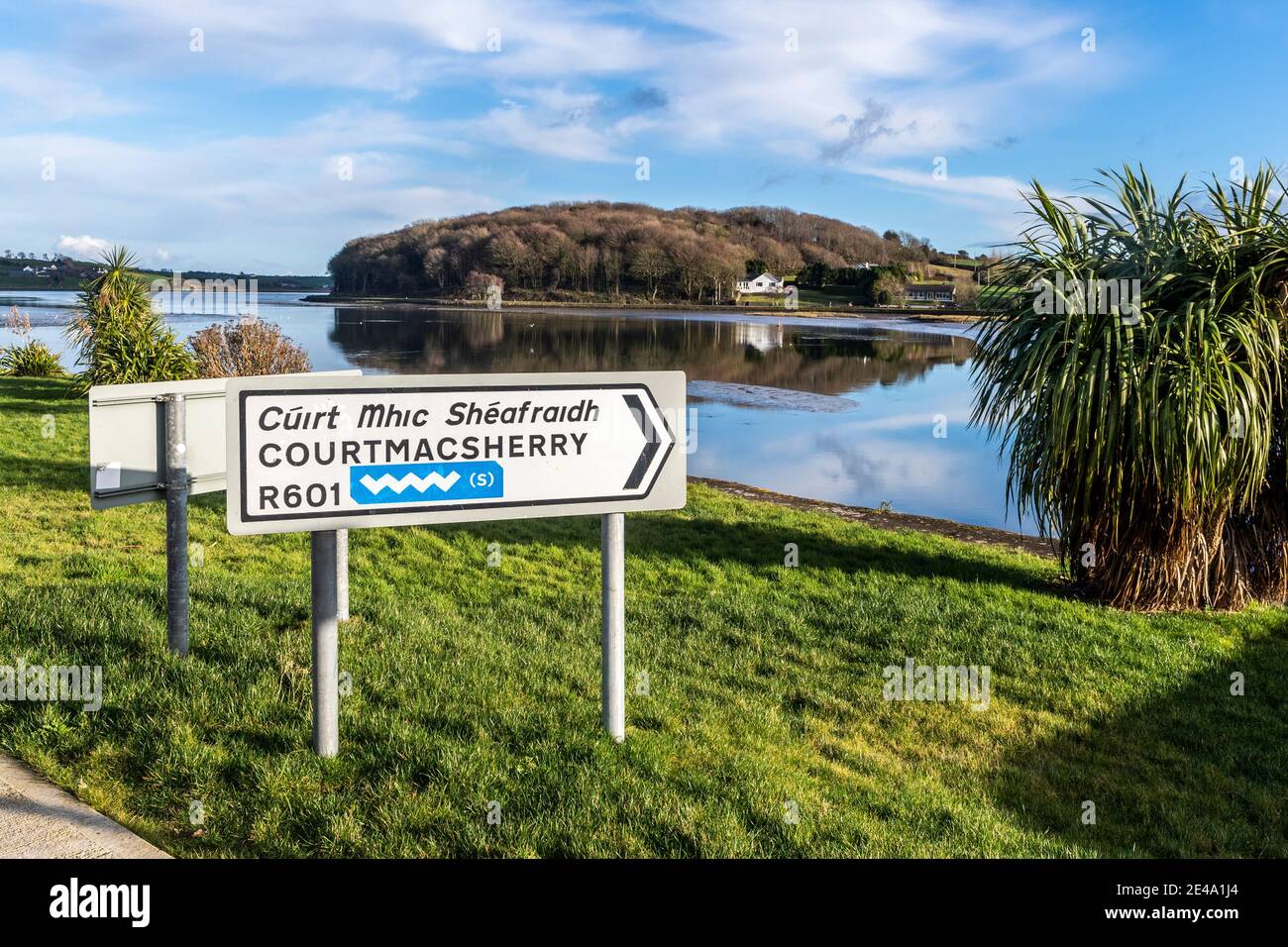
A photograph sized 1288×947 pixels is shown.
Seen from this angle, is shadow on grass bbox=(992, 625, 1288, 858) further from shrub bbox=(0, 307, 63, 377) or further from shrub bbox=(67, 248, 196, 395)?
shrub bbox=(0, 307, 63, 377)

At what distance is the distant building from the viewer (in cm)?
11201

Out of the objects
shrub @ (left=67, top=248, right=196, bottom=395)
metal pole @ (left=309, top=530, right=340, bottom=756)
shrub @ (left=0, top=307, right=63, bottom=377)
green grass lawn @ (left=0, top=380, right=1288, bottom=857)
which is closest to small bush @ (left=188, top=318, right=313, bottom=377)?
shrub @ (left=67, top=248, right=196, bottom=395)

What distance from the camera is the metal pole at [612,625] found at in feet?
14.9

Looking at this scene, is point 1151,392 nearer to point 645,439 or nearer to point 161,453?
point 645,439

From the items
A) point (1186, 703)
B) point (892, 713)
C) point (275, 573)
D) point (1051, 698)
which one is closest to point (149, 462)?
point (275, 573)

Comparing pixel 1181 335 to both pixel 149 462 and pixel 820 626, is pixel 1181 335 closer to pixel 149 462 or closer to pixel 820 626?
pixel 820 626

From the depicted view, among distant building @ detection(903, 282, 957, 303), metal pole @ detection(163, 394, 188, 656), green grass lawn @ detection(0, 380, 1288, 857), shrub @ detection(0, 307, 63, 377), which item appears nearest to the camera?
green grass lawn @ detection(0, 380, 1288, 857)

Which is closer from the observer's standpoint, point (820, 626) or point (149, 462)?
point (149, 462)

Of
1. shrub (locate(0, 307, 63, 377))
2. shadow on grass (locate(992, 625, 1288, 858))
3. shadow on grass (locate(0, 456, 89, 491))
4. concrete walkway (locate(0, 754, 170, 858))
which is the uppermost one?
shrub (locate(0, 307, 63, 377))

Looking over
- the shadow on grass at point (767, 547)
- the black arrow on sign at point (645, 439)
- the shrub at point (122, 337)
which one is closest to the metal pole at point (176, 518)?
the black arrow on sign at point (645, 439)

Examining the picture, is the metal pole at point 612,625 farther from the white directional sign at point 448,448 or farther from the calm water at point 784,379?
the calm water at point 784,379

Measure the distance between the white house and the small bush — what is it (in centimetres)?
10278

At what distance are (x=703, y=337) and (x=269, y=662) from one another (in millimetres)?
60939

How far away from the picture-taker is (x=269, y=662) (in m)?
5.23
